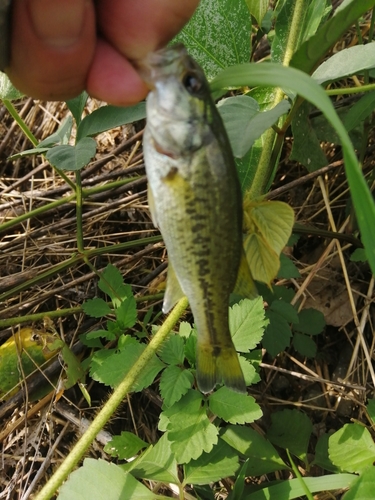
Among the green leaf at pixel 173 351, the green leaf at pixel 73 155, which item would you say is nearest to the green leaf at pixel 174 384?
the green leaf at pixel 173 351

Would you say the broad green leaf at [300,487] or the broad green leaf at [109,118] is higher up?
the broad green leaf at [109,118]

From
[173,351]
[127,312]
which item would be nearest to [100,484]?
[173,351]

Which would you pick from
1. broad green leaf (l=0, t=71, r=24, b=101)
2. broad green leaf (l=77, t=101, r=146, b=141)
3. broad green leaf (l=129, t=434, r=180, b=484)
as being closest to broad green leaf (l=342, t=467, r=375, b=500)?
broad green leaf (l=129, t=434, r=180, b=484)

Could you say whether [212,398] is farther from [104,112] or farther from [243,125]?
[104,112]

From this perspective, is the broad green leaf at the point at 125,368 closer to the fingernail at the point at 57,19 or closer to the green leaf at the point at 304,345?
the green leaf at the point at 304,345

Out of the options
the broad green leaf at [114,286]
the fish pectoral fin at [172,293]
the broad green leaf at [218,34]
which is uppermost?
the broad green leaf at [218,34]

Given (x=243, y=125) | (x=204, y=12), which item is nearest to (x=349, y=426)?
(x=243, y=125)

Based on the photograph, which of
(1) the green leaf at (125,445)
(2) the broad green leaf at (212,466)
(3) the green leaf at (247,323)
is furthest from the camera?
(1) the green leaf at (125,445)

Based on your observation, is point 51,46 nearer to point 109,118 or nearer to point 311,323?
point 109,118
